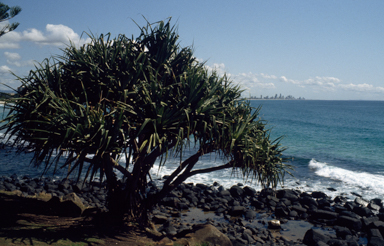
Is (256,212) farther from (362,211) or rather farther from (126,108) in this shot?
(126,108)

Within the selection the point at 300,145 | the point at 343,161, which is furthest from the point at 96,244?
the point at 300,145

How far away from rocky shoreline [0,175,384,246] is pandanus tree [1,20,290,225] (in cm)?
298

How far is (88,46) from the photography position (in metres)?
9.02

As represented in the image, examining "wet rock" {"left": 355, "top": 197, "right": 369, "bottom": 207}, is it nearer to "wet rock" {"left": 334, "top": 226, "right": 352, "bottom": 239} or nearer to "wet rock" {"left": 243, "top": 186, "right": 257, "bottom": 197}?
"wet rock" {"left": 334, "top": 226, "right": 352, "bottom": 239}

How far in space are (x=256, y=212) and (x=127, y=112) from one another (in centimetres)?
956

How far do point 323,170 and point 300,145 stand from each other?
14556mm

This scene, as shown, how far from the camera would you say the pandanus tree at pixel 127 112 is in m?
7.24

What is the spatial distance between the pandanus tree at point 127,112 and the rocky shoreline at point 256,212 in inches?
118

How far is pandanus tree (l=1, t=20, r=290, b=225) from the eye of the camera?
7.24 meters

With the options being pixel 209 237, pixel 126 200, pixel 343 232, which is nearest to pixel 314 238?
pixel 343 232

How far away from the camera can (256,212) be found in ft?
48.3

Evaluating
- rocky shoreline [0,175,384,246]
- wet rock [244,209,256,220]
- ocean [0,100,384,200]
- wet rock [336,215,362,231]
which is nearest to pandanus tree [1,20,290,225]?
ocean [0,100,384,200]

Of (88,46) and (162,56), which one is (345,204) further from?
(88,46)

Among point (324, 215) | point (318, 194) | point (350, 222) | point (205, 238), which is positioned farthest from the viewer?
point (318, 194)
